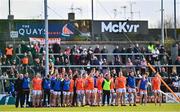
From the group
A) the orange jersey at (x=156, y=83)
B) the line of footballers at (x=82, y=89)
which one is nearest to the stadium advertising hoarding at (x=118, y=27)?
the orange jersey at (x=156, y=83)

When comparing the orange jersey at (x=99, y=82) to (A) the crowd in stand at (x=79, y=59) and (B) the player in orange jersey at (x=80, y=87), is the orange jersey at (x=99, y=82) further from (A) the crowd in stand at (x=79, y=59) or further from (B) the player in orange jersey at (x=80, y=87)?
(A) the crowd in stand at (x=79, y=59)

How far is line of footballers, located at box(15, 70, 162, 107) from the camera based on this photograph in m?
37.9

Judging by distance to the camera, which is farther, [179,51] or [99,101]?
[179,51]

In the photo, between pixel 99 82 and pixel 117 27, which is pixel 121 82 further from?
pixel 117 27

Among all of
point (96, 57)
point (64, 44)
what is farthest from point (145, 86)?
point (64, 44)

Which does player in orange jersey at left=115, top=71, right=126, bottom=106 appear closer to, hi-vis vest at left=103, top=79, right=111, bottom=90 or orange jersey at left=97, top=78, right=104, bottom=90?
hi-vis vest at left=103, top=79, right=111, bottom=90

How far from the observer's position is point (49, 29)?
2157 inches

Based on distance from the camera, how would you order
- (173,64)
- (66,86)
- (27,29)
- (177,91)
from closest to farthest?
(66,86) → (177,91) → (173,64) → (27,29)

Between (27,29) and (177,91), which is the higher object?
(27,29)

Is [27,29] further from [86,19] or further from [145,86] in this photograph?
[145,86]

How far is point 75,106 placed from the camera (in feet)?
125

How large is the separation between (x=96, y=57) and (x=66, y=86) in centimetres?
776

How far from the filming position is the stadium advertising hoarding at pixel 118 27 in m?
55.7

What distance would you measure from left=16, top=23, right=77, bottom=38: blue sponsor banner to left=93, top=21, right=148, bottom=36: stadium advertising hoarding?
2007mm
